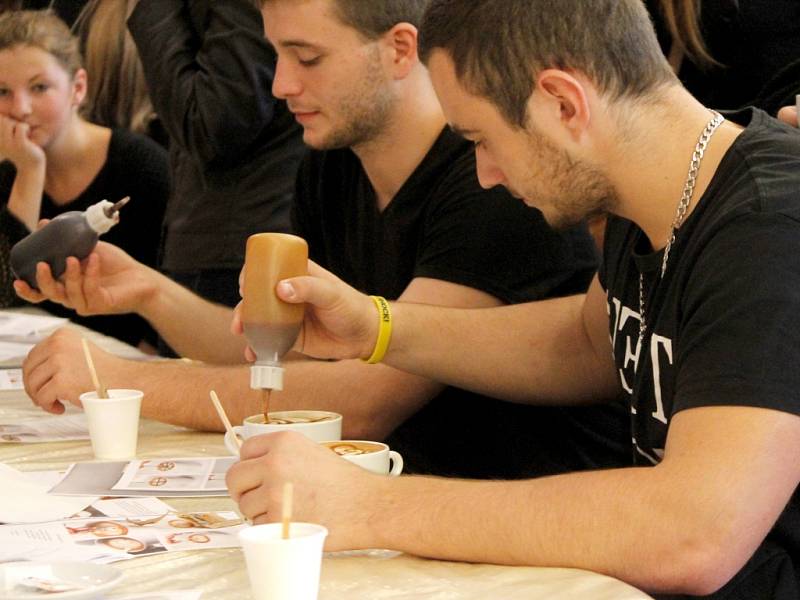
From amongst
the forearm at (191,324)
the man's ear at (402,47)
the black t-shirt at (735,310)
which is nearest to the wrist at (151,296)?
the forearm at (191,324)

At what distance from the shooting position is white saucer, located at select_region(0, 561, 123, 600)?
3.21ft

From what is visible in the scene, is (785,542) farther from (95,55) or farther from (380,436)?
(95,55)

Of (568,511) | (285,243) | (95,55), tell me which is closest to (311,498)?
(568,511)

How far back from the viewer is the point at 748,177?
1184 millimetres

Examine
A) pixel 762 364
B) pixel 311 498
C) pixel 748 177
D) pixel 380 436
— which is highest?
pixel 748 177

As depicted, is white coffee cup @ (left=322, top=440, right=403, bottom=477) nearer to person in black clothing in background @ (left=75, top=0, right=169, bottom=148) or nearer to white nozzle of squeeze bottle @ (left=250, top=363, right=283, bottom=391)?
white nozzle of squeeze bottle @ (left=250, top=363, right=283, bottom=391)

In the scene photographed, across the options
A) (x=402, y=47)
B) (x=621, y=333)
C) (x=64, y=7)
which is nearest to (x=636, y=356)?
(x=621, y=333)

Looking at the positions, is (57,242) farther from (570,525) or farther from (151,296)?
(570,525)

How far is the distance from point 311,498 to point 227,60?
1.58 meters

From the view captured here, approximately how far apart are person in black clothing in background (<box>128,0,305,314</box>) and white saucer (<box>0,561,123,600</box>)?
5.28 ft

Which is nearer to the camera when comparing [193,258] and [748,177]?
[748,177]

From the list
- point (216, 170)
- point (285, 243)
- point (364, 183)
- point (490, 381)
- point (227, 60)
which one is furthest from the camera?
point (216, 170)

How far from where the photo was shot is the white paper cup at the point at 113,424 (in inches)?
59.1

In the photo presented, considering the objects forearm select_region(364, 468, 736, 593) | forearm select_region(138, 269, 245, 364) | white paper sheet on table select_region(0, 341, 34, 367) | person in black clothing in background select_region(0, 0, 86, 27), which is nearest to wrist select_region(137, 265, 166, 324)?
forearm select_region(138, 269, 245, 364)
